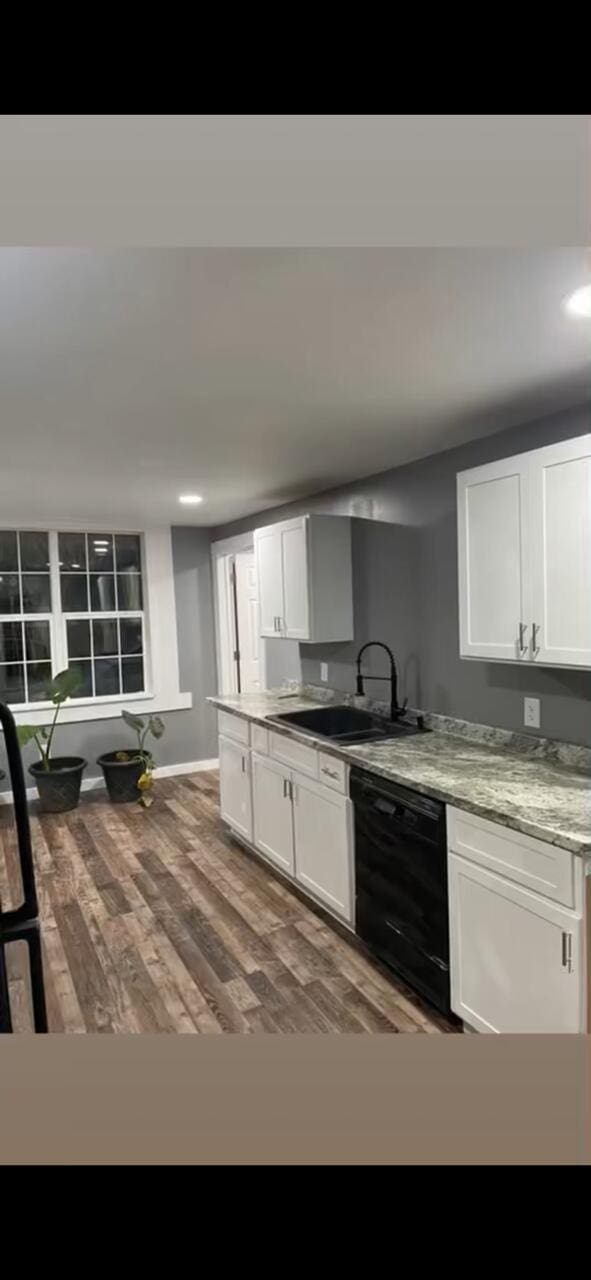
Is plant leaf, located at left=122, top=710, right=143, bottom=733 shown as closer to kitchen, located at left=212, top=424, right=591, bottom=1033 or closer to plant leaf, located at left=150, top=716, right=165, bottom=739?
plant leaf, located at left=150, top=716, right=165, bottom=739

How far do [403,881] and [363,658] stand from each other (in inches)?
63.5

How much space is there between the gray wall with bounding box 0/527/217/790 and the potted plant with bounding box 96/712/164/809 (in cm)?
38

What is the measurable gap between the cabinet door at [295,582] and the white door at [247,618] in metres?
1.61

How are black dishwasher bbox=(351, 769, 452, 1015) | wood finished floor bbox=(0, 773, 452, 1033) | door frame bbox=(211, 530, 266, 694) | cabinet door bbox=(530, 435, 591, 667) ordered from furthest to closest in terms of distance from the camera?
door frame bbox=(211, 530, 266, 694)
wood finished floor bbox=(0, 773, 452, 1033)
black dishwasher bbox=(351, 769, 452, 1015)
cabinet door bbox=(530, 435, 591, 667)

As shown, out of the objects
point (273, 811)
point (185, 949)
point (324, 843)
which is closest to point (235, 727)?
point (273, 811)

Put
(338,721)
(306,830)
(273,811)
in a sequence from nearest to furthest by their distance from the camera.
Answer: (306,830), (273,811), (338,721)

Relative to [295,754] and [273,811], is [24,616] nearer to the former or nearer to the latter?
[273,811]

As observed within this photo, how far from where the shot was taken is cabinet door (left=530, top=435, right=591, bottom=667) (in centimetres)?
188

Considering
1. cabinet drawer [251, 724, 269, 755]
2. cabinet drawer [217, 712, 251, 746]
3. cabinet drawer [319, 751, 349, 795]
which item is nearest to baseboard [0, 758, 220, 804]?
cabinet drawer [217, 712, 251, 746]

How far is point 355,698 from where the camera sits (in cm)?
367

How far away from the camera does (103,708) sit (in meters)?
5.19
